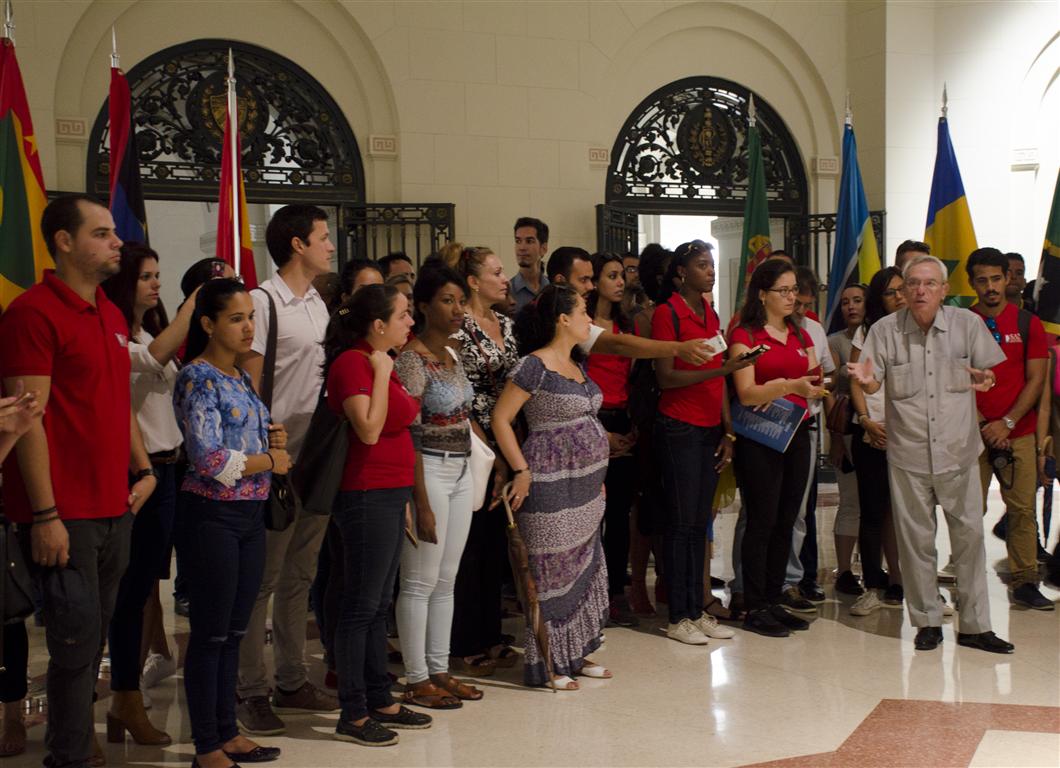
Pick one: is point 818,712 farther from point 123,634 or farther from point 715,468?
point 123,634

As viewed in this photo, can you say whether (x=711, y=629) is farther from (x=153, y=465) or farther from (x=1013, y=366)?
(x=153, y=465)

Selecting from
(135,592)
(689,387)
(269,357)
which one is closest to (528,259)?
(689,387)

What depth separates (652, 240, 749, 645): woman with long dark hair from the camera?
15.8ft

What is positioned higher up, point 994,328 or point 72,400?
point 994,328

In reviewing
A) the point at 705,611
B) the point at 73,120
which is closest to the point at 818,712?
the point at 705,611

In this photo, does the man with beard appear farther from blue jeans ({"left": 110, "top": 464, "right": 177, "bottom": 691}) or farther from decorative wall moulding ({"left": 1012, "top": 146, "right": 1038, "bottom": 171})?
decorative wall moulding ({"left": 1012, "top": 146, "right": 1038, "bottom": 171})

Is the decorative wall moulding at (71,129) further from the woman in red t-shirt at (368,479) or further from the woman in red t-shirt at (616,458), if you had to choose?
the woman in red t-shirt at (368,479)

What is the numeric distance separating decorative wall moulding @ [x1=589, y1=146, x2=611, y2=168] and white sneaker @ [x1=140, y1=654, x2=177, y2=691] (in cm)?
597

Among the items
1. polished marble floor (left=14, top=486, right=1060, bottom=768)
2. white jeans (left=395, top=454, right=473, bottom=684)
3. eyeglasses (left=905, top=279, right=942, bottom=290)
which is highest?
eyeglasses (left=905, top=279, right=942, bottom=290)

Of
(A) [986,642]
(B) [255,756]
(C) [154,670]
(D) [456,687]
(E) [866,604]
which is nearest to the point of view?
(B) [255,756]

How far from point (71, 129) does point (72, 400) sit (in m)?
5.53

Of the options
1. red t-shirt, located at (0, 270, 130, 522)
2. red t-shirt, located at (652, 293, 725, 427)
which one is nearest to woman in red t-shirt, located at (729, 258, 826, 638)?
red t-shirt, located at (652, 293, 725, 427)

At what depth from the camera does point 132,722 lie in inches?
145

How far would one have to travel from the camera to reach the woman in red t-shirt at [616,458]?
5.18 metres
